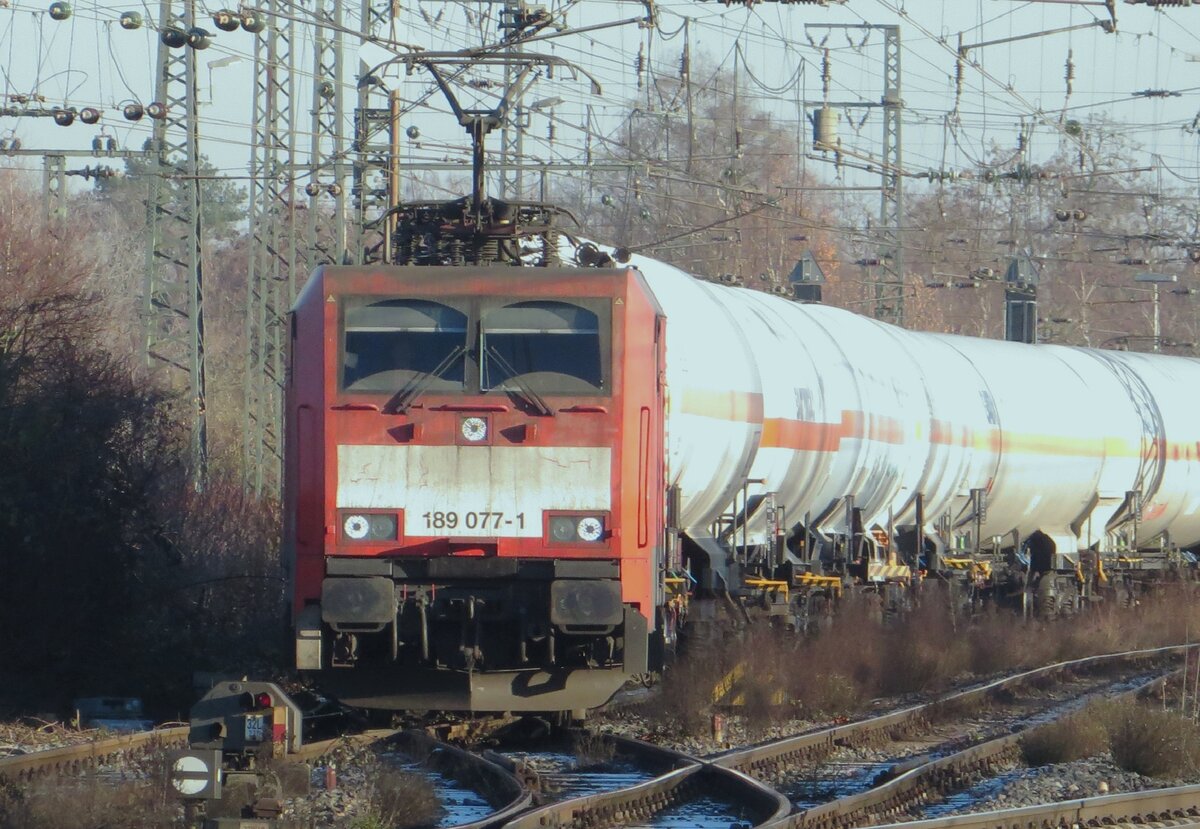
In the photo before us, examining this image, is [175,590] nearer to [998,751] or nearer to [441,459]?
[441,459]

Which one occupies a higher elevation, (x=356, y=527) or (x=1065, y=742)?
(x=356, y=527)

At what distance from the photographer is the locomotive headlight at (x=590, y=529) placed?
1092cm

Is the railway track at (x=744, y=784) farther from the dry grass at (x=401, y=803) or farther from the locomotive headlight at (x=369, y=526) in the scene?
the locomotive headlight at (x=369, y=526)

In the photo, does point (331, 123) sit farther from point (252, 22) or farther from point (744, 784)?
point (744, 784)

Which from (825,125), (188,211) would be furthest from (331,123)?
(825,125)

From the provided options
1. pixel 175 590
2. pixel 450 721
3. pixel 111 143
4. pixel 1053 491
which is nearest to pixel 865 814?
pixel 450 721

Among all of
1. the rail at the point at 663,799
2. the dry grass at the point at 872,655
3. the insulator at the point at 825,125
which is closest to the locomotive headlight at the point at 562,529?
the rail at the point at 663,799

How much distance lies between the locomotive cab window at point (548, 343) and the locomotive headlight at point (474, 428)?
1.15ft

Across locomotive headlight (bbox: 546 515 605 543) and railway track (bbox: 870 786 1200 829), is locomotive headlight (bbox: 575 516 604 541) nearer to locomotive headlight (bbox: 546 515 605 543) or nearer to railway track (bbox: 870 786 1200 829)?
locomotive headlight (bbox: 546 515 605 543)

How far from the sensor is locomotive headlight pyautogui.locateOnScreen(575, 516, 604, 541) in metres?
10.9

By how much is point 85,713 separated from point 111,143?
15.4 metres

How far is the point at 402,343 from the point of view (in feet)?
36.5

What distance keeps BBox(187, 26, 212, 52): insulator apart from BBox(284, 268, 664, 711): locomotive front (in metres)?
7.67

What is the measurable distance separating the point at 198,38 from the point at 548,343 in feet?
28.4
